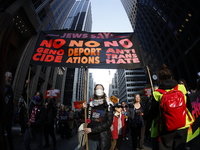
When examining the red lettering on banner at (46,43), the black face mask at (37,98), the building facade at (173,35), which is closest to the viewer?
the red lettering on banner at (46,43)

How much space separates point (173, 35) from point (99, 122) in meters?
32.0

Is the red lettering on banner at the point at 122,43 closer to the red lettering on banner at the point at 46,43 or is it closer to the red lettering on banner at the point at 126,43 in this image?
the red lettering on banner at the point at 126,43

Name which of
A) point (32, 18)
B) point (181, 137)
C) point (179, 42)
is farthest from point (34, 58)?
point (179, 42)

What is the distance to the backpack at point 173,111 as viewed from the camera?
206 cm

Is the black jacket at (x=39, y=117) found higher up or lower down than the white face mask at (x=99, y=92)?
lower down

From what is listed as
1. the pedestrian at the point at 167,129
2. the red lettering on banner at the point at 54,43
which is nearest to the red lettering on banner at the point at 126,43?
the red lettering on banner at the point at 54,43

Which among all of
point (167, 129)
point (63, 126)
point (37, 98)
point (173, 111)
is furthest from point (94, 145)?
point (63, 126)

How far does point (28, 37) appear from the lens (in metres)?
21.7

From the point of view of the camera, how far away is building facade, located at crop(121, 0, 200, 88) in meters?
22.7

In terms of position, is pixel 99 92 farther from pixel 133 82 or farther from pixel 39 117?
pixel 133 82

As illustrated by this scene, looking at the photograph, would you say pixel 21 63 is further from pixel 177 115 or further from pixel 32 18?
pixel 177 115

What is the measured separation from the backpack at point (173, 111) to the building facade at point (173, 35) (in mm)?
24610

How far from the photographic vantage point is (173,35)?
1143 inches

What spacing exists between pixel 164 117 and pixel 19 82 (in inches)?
790
